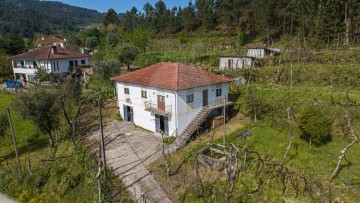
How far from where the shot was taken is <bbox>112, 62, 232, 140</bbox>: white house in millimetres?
22984

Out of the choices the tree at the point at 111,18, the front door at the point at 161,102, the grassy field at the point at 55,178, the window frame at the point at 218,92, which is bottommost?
the grassy field at the point at 55,178

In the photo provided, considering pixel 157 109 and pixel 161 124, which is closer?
pixel 157 109

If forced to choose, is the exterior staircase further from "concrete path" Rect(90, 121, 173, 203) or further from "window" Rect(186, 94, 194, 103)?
"window" Rect(186, 94, 194, 103)

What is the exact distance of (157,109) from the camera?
23.8 metres

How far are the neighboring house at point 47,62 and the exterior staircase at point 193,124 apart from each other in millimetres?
31929

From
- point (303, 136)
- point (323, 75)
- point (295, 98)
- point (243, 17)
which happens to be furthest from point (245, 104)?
point (243, 17)

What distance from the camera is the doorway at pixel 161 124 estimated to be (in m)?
23.7

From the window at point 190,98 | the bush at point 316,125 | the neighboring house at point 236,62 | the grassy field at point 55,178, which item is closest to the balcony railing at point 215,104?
the window at point 190,98

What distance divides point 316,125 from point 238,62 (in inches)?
777

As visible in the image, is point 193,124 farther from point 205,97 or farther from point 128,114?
point 128,114

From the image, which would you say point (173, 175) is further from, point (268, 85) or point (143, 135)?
point (268, 85)

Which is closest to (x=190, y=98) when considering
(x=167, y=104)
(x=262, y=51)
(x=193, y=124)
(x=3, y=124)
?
(x=167, y=104)

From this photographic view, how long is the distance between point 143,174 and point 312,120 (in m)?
12.1

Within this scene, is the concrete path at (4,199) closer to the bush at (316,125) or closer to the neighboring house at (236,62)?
the bush at (316,125)
